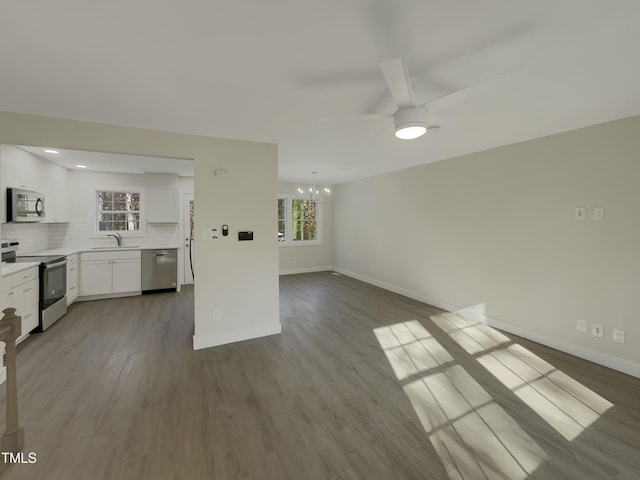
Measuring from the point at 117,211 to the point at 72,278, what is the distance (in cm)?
172

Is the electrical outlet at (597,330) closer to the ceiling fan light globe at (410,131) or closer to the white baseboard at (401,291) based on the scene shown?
the white baseboard at (401,291)

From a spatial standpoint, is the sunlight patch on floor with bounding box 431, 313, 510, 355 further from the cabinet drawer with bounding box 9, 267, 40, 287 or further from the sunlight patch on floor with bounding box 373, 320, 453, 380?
the cabinet drawer with bounding box 9, 267, 40, 287

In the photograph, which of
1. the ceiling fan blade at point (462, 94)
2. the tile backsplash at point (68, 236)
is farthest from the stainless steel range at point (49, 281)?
the ceiling fan blade at point (462, 94)

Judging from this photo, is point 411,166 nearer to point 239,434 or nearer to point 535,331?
point 535,331

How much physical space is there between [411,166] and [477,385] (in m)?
3.85

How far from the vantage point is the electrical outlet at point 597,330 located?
287 centimetres

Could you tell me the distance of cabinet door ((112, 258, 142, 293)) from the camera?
5191 millimetres

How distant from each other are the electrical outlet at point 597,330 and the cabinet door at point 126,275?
693cm

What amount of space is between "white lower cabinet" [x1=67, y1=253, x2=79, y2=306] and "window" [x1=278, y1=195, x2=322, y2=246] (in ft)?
13.5

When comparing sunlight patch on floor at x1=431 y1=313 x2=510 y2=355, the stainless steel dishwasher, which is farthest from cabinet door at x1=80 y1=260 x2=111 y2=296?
sunlight patch on floor at x1=431 y1=313 x2=510 y2=355

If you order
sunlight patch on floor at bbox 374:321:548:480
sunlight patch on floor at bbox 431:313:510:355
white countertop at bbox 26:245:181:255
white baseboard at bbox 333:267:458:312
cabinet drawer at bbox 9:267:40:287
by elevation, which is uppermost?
white countertop at bbox 26:245:181:255

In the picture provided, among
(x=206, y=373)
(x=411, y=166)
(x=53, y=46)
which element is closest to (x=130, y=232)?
(x=206, y=373)

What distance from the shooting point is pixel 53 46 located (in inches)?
63.8

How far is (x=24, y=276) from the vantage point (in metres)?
3.22
